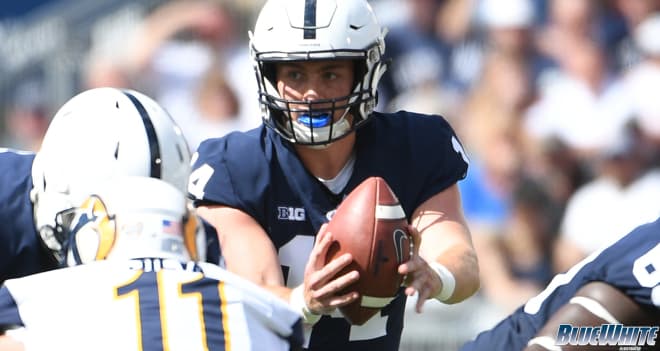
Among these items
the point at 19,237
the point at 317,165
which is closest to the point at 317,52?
the point at 317,165

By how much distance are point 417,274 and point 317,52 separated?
2.40 feet

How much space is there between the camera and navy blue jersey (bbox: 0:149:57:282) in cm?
333

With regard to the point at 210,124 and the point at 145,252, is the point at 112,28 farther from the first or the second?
the point at 145,252

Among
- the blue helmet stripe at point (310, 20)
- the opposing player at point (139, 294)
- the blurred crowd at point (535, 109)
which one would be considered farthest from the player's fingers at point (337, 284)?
the blurred crowd at point (535, 109)

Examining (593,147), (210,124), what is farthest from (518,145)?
(210,124)

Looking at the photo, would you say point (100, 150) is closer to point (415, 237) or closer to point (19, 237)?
point (19, 237)

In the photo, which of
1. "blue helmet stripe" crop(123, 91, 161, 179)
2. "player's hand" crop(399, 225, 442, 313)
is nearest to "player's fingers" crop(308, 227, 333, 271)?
"player's hand" crop(399, 225, 442, 313)

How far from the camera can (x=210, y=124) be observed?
302 inches

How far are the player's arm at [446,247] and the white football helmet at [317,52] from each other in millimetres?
314

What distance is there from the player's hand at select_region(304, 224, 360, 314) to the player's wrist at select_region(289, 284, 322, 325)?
0.07ft

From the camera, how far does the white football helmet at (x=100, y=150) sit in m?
2.98

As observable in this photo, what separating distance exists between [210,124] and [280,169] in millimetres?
4076

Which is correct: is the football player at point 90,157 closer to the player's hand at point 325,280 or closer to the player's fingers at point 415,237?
the player's hand at point 325,280

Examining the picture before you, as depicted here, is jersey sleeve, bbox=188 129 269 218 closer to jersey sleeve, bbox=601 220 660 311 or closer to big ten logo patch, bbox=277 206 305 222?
big ten logo patch, bbox=277 206 305 222
